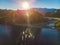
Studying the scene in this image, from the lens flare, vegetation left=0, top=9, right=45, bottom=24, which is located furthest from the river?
the lens flare

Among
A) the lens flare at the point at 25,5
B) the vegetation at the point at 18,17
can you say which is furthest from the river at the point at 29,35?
the lens flare at the point at 25,5

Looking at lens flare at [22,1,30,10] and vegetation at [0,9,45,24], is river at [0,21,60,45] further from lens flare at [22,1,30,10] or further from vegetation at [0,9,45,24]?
lens flare at [22,1,30,10]

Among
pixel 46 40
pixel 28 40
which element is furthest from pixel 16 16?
pixel 46 40

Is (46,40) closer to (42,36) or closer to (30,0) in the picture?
(42,36)

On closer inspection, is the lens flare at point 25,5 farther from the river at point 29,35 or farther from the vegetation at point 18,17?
the river at point 29,35

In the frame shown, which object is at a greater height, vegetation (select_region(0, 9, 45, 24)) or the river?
vegetation (select_region(0, 9, 45, 24))

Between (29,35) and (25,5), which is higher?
(25,5)

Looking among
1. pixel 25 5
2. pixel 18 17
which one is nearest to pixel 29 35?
pixel 18 17

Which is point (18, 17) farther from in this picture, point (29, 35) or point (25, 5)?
point (29, 35)
